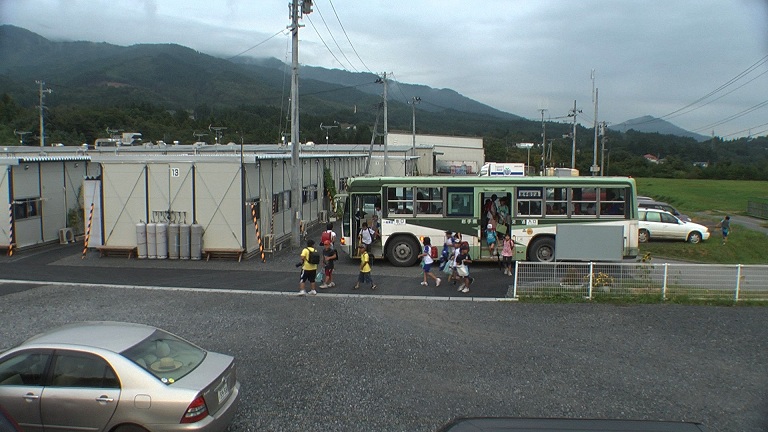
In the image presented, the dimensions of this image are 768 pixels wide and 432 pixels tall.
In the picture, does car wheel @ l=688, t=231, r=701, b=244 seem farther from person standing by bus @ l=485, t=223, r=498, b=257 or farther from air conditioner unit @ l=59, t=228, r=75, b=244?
air conditioner unit @ l=59, t=228, r=75, b=244

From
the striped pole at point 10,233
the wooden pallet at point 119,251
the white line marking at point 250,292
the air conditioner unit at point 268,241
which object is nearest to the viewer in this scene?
the white line marking at point 250,292

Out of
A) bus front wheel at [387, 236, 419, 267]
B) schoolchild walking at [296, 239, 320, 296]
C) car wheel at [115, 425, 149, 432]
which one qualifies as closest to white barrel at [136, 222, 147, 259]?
schoolchild walking at [296, 239, 320, 296]

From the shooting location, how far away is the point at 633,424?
14.3ft

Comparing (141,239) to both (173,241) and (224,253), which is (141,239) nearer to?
(173,241)

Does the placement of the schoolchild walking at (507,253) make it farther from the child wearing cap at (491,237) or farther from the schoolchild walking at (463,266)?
the schoolchild walking at (463,266)

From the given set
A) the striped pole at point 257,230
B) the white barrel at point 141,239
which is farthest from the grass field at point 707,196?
the white barrel at point 141,239

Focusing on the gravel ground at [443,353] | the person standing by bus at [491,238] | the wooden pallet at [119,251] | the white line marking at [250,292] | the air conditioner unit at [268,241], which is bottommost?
the gravel ground at [443,353]

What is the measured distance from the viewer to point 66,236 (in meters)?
21.3

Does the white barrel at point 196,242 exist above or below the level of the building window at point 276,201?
below

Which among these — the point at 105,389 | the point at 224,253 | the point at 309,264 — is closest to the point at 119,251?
the point at 224,253

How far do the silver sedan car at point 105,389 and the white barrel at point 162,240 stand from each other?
41.2 ft

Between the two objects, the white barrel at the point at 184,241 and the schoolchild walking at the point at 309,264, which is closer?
the schoolchild walking at the point at 309,264

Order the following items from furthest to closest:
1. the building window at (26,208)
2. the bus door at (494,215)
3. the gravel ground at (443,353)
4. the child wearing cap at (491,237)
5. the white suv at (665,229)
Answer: the white suv at (665,229) < the building window at (26,208) < the bus door at (494,215) < the child wearing cap at (491,237) < the gravel ground at (443,353)

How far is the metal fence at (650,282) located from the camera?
1315cm
